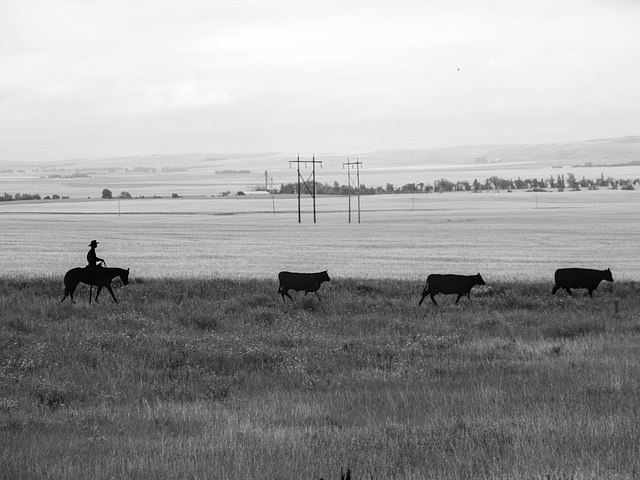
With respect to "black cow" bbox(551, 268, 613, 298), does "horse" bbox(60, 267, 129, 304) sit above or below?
above

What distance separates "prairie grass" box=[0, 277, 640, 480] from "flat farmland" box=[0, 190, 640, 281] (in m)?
12.5

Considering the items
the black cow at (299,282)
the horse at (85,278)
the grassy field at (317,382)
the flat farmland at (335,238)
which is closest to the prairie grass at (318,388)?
the grassy field at (317,382)

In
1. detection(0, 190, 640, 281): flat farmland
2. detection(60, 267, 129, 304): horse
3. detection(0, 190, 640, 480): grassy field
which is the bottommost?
detection(0, 190, 640, 281): flat farmland

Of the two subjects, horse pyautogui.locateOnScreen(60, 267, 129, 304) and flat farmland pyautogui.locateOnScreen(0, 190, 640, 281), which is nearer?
horse pyautogui.locateOnScreen(60, 267, 129, 304)

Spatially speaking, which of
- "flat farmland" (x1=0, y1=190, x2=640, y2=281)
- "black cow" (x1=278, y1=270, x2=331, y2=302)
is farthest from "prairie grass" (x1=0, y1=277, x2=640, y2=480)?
"flat farmland" (x1=0, y1=190, x2=640, y2=281)

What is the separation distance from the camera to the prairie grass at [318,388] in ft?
30.4

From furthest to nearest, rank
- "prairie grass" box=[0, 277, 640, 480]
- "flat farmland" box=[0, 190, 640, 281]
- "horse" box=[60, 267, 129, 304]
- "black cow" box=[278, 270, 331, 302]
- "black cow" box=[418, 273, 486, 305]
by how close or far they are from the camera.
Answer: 1. "flat farmland" box=[0, 190, 640, 281]
2. "black cow" box=[278, 270, 331, 302]
3. "black cow" box=[418, 273, 486, 305]
4. "horse" box=[60, 267, 129, 304]
5. "prairie grass" box=[0, 277, 640, 480]

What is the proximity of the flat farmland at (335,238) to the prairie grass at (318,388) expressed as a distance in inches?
491

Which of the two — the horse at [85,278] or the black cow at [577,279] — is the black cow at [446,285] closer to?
the black cow at [577,279]

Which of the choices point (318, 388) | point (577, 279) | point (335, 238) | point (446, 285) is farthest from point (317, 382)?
point (335, 238)

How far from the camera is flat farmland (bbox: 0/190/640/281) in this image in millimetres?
44250

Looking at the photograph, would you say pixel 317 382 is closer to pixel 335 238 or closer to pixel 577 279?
pixel 577 279

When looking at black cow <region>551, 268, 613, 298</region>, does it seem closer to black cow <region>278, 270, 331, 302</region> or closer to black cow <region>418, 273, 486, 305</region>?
black cow <region>418, 273, 486, 305</region>

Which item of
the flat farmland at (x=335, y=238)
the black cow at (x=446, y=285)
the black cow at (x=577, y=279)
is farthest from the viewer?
the flat farmland at (x=335, y=238)
